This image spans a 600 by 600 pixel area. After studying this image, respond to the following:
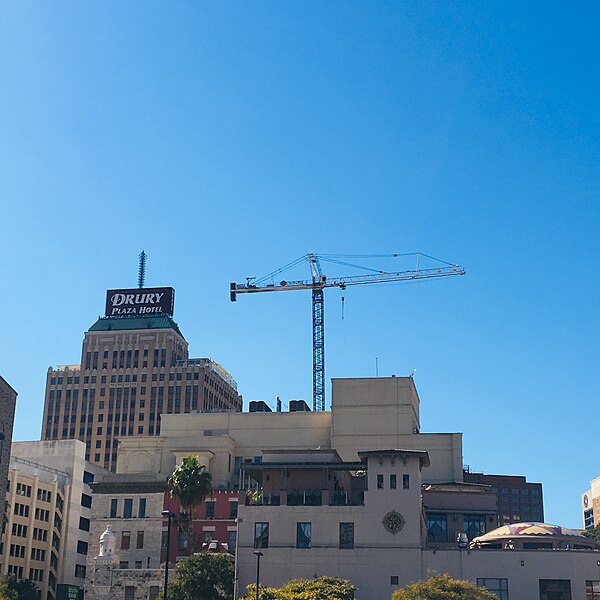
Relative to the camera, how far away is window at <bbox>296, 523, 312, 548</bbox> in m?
99.5

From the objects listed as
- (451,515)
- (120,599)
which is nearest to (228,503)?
(120,599)

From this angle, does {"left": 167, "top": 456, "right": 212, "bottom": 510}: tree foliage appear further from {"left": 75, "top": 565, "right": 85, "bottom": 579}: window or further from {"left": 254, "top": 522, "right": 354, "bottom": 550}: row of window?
{"left": 75, "top": 565, "right": 85, "bottom": 579}: window

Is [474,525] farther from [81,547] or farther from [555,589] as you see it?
[81,547]

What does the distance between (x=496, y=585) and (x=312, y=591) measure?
2072 cm

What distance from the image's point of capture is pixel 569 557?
96.2 meters

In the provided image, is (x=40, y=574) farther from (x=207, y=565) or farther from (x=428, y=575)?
(x=428, y=575)

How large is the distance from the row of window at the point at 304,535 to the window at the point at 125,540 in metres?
27.0

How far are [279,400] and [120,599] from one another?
7074cm

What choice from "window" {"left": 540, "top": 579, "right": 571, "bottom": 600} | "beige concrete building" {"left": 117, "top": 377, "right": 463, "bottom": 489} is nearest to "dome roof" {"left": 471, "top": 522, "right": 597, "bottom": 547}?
"window" {"left": 540, "top": 579, "right": 571, "bottom": 600}

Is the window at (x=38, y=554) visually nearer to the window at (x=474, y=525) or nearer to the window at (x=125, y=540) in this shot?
the window at (x=125, y=540)

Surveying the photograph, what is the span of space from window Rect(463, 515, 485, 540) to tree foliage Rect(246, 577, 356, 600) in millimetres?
35549

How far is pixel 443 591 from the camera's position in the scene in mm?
83438

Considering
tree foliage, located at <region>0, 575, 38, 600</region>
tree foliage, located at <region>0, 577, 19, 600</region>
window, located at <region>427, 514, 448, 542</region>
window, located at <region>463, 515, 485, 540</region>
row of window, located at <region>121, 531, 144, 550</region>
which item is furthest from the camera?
window, located at <region>463, 515, 485, 540</region>

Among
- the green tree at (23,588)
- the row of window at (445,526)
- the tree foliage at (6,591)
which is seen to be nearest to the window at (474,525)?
the row of window at (445,526)
